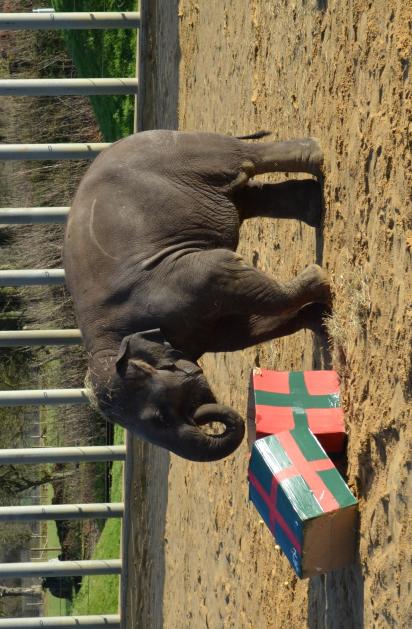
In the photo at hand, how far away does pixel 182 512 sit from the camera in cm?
1009

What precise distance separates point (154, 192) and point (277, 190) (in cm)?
82

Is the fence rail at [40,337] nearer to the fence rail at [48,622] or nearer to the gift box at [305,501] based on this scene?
the fence rail at [48,622]

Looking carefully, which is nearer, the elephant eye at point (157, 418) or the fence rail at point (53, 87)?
the elephant eye at point (157, 418)

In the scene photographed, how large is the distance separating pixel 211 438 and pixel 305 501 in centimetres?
49

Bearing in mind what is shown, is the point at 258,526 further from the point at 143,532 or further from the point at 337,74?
the point at 143,532

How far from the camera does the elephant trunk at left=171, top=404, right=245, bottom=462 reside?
177 inches

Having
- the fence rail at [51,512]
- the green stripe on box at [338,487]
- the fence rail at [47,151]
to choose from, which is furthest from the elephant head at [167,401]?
the fence rail at [51,512]

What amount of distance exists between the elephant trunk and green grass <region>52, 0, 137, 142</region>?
31.9ft

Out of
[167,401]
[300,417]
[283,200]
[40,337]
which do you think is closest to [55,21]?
[40,337]

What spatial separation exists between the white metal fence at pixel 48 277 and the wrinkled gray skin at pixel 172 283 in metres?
5.20

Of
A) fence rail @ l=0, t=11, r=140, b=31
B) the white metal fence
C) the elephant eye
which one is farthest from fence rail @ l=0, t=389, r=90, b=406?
the elephant eye

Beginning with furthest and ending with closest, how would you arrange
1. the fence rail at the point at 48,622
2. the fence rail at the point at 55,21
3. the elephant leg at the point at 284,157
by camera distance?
the fence rail at the point at 48,622, the fence rail at the point at 55,21, the elephant leg at the point at 284,157

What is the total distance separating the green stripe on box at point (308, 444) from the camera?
4699mm

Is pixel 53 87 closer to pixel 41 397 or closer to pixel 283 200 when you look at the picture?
pixel 41 397
